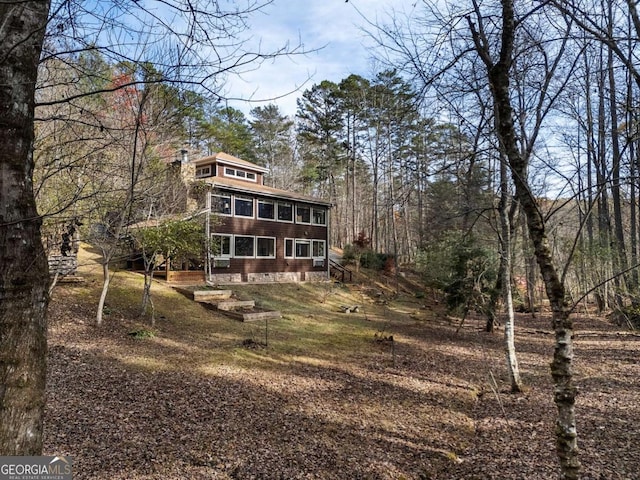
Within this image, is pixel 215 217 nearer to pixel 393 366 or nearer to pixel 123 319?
pixel 123 319

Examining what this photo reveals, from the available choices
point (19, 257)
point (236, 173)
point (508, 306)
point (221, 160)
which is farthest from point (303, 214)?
point (19, 257)

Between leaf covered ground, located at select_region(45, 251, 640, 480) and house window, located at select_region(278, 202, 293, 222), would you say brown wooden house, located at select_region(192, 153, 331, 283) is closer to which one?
house window, located at select_region(278, 202, 293, 222)

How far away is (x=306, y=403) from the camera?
6055 mm

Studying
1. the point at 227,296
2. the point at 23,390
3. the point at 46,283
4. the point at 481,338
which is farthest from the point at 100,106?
the point at 481,338

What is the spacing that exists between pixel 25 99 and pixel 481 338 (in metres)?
12.7

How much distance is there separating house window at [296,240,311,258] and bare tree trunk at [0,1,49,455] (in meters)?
19.8

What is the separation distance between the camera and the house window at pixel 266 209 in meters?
19.6

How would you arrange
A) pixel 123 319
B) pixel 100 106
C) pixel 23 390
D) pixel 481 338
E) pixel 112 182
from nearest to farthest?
pixel 23 390
pixel 100 106
pixel 112 182
pixel 123 319
pixel 481 338

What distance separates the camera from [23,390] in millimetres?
1555

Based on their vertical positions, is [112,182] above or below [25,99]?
above

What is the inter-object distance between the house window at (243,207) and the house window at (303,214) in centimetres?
341

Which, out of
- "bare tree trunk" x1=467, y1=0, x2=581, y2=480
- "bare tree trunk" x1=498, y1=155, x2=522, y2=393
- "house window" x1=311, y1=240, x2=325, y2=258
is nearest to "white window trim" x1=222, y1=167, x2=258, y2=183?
"house window" x1=311, y1=240, x2=325, y2=258


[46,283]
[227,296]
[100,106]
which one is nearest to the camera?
[46,283]

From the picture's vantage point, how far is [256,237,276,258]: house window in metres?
19.4
